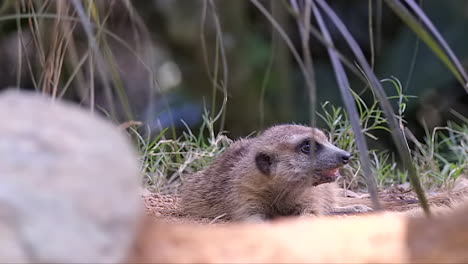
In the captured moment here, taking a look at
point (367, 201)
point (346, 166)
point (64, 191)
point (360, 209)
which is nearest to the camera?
point (64, 191)

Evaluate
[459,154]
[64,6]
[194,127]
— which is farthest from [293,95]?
[64,6]

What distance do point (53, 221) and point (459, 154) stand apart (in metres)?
3.42

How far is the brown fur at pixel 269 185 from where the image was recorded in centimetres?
409

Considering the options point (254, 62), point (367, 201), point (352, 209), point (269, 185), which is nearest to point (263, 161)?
point (269, 185)

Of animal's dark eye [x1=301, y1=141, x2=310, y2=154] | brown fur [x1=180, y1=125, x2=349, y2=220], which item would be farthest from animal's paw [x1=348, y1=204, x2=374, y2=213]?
animal's dark eye [x1=301, y1=141, x2=310, y2=154]

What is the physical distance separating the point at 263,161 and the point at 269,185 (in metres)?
0.13

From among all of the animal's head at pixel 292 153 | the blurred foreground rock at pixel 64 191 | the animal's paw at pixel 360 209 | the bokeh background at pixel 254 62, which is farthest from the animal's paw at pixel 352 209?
the bokeh background at pixel 254 62

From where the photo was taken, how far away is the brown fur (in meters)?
4.09

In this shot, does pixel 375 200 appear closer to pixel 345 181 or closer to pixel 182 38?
pixel 345 181

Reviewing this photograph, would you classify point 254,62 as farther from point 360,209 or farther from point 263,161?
point 360,209

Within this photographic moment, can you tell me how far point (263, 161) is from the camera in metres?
4.15

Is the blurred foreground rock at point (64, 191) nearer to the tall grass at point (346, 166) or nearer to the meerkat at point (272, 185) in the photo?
the meerkat at point (272, 185)

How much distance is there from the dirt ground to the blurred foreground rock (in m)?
1.59

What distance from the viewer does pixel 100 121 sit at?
2213 millimetres
